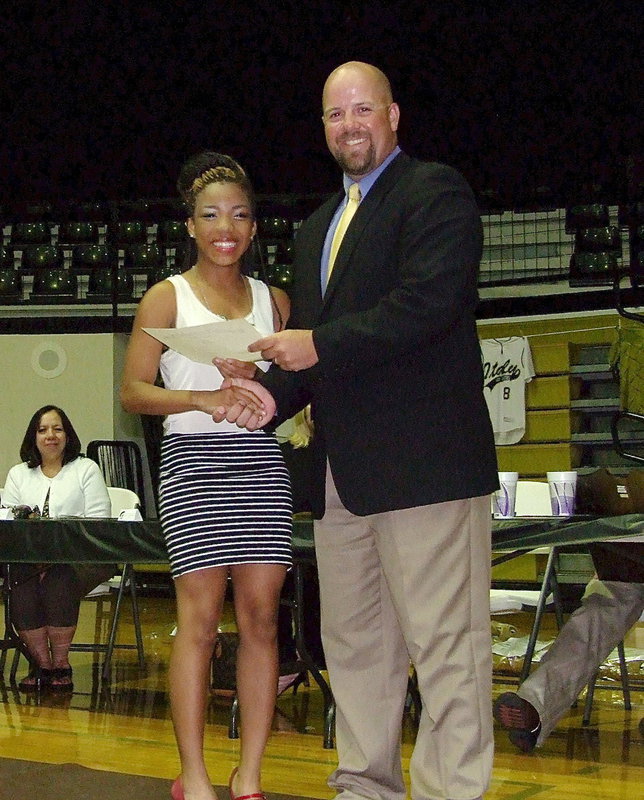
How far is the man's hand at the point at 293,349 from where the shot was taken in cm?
207

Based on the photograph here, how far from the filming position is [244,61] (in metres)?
12.0

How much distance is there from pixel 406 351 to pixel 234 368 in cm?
46

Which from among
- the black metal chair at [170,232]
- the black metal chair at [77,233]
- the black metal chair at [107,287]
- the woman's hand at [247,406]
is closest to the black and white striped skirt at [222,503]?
the woman's hand at [247,406]

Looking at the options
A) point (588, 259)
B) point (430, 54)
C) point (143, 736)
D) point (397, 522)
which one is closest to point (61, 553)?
point (143, 736)

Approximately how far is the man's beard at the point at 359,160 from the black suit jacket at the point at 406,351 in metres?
0.05

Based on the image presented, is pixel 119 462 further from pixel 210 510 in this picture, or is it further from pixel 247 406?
pixel 247 406

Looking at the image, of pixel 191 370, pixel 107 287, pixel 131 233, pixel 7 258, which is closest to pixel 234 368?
pixel 191 370

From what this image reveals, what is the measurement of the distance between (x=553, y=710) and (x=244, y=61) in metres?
9.96

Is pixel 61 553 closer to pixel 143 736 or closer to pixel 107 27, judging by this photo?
pixel 143 736

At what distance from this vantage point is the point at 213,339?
7.23 feet

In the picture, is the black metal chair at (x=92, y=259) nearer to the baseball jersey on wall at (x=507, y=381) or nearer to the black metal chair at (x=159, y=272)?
the black metal chair at (x=159, y=272)

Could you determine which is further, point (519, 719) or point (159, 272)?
point (159, 272)

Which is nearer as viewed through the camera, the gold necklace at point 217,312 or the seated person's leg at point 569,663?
the gold necklace at point 217,312

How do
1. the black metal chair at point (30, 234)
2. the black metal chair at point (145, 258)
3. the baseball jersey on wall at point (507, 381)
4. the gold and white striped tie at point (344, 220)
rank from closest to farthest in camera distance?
the gold and white striped tie at point (344, 220) < the baseball jersey on wall at point (507, 381) < the black metal chair at point (145, 258) < the black metal chair at point (30, 234)
